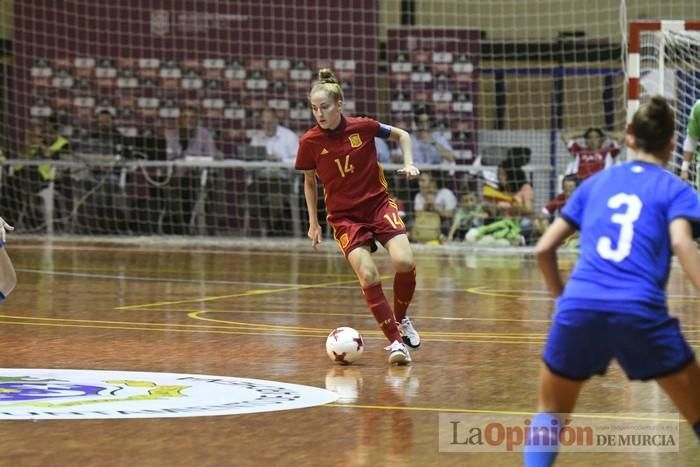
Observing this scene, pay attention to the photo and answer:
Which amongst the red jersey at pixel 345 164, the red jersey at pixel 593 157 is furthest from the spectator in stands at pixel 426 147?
the red jersey at pixel 345 164

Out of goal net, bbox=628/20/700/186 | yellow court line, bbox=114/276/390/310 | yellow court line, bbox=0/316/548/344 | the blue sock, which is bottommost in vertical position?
yellow court line, bbox=114/276/390/310

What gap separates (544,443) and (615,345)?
43 cm

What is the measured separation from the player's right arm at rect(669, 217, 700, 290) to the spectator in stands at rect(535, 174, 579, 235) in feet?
51.6

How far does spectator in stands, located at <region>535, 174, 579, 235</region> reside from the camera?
803 inches

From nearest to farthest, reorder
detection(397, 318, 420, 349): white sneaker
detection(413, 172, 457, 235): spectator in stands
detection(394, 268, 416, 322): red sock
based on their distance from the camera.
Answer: detection(394, 268, 416, 322): red sock → detection(397, 318, 420, 349): white sneaker → detection(413, 172, 457, 235): spectator in stands

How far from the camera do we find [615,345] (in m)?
4.62

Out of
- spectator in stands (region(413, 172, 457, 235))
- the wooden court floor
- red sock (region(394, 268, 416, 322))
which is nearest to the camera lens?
the wooden court floor

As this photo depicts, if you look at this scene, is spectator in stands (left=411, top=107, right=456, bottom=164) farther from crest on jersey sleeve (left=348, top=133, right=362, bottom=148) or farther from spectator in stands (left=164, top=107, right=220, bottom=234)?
crest on jersey sleeve (left=348, top=133, right=362, bottom=148)

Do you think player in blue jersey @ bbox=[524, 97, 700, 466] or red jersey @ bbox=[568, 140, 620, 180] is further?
red jersey @ bbox=[568, 140, 620, 180]

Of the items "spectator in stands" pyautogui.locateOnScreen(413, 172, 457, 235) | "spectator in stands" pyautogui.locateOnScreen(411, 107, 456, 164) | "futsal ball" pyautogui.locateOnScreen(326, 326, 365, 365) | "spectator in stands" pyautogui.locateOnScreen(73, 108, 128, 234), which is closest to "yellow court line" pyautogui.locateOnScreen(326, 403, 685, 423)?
"futsal ball" pyautogui.locateOnScreen(326, 326, 365, 365)

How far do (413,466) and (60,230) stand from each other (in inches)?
704

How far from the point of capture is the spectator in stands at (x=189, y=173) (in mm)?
21781

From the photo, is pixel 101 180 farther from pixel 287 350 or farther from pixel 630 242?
pixel 630 242

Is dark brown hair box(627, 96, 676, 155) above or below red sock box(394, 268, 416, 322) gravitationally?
above
